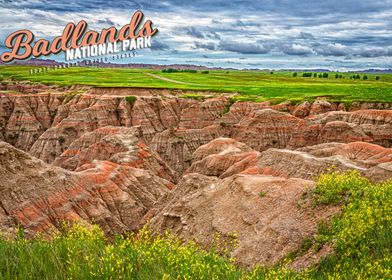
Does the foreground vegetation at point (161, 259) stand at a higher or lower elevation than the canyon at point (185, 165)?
higher

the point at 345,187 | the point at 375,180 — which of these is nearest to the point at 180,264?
the point at 345,187

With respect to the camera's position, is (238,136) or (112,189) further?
(238,136)

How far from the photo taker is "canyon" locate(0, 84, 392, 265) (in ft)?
78.2

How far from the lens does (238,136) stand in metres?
77.7

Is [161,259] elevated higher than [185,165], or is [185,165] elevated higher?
[161,259]

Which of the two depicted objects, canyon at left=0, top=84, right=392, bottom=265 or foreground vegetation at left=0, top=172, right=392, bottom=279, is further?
canyon at left=0, top=84, right=392, bottom=265

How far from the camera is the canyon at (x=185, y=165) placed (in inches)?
939

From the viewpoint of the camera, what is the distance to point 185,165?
251 feet

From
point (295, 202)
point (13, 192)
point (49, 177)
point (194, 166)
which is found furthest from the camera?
point (194, 166)

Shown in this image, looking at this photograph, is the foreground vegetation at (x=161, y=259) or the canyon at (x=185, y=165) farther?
the canyon at (x=185, y=165)

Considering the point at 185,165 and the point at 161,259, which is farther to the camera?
the point at 185,165

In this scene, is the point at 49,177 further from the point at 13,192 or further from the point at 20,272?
the point at 20,272

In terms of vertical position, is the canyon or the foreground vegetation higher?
the foreground vegetation

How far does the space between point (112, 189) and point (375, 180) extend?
2428 cm
